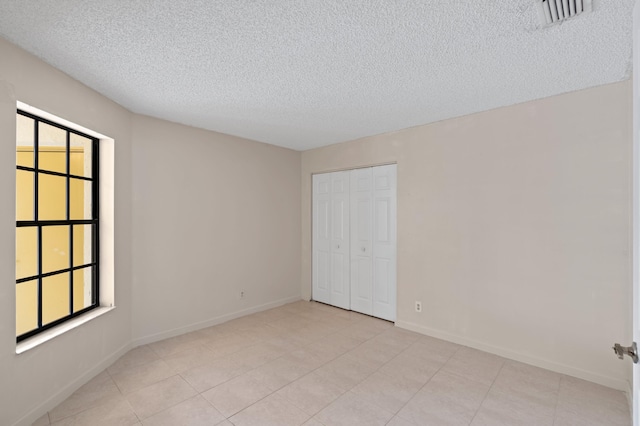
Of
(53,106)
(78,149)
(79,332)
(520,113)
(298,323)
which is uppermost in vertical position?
(520,113)

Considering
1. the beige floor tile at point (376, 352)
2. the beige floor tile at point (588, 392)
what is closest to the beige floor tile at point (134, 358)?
the beige floor tile at point (376, 352)

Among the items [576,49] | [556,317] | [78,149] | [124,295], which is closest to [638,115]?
[576,49]

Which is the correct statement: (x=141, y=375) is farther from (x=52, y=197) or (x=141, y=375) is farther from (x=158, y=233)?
(x=52, y=197)

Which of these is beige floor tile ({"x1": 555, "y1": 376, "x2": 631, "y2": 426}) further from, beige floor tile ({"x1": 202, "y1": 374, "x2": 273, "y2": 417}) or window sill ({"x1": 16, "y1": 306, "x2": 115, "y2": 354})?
window sill ({"x1": 16, "y1": 306, "x2": 115, "y2": 354})

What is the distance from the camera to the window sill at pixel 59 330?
2.05m

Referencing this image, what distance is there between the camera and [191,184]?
12.2 ft

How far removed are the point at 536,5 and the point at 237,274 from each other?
3.94m

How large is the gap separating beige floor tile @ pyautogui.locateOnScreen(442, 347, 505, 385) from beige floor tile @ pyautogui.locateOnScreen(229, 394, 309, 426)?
1447 mm

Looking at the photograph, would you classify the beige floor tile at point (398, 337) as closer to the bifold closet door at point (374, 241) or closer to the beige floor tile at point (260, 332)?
the bifold closet door at point (374, 241)

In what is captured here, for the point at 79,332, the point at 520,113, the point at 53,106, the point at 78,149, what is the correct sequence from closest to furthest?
the point at 53,106 < the point at 79,332 < the point at 78,149 < the point at 520,113

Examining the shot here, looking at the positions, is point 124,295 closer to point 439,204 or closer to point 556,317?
point 439,204

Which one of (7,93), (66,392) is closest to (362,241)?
(66,392)

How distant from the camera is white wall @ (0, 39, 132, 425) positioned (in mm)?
1884

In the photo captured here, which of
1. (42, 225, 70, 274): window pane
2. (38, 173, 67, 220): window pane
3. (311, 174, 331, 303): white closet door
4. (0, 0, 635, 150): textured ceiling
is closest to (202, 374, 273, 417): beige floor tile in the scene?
(42, 225, 70, 274): window pane
